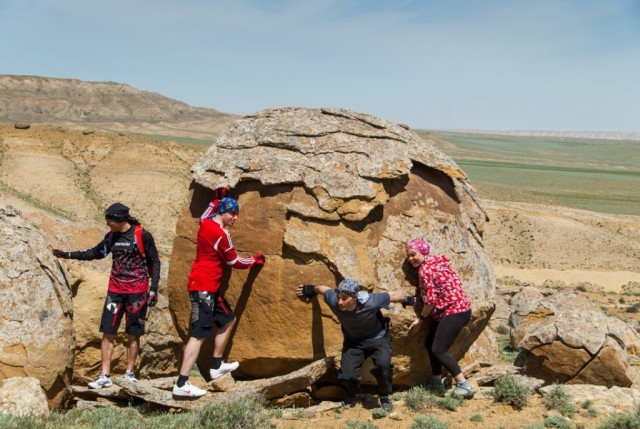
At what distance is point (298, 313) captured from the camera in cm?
689

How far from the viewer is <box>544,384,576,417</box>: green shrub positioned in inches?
260

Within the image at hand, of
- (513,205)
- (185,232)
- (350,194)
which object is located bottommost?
(513,205)

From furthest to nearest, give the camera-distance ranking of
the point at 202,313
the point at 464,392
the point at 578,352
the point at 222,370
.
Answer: the point at 578,352 → the point at 464,392 → the point at 222,370 → the point at 202,313

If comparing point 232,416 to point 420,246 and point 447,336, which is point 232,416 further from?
point 420,246

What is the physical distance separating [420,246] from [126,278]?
339cm

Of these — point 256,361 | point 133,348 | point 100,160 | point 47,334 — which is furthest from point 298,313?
point 100,160

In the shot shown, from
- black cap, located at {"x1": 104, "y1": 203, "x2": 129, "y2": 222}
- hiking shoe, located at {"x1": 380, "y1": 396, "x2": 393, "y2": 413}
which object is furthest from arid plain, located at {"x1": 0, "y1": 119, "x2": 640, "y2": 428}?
black cap, located at {"x1": 104, "y1": 203, "x2": 129, "y2": 222}

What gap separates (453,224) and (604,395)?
8.91ft

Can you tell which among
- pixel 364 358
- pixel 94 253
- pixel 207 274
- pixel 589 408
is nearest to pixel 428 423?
pixel 364 358

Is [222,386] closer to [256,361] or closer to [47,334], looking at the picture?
[256,361]

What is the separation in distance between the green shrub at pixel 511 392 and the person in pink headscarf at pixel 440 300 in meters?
0.31

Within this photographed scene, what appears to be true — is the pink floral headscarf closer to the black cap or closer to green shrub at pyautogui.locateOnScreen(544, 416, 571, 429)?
green shrub at pyautogui.locateOnScreen(544, 416, 571, 429)

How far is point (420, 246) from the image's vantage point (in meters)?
6.82

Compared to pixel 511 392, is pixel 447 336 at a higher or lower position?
higher
